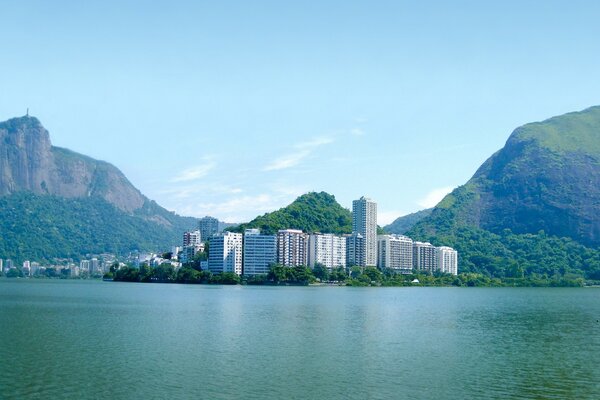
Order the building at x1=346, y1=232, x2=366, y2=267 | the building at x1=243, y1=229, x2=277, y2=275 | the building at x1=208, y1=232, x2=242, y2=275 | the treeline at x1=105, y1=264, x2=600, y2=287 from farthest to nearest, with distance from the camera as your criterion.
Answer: the building at x1=346, y1=232, x2=366, y2=267
the building at x1=243, y1=229, x2=277, y2=275
the building at x1=208, y1=232, x2=242, y2=275
the treeline at x1=105, y1=264, x2=600, y2=287

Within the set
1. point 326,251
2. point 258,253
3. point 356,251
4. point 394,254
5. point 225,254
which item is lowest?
point 225,254

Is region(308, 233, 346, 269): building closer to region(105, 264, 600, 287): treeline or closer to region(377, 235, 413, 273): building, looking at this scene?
region(105, 264, 600, 287): treeline

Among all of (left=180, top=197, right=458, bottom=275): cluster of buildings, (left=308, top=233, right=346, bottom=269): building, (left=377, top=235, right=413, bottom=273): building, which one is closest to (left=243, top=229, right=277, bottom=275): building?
(left=180, top=197, right=458, bottom=275): cluster of buildings

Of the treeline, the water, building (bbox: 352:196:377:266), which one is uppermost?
building (bbox: 352:196:377:266)

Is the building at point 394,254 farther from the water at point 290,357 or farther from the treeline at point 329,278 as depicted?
the water at point 290,357

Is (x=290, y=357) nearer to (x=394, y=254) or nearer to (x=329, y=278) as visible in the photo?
(x=329, y=278)

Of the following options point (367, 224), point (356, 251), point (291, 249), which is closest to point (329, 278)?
point (291, 249)

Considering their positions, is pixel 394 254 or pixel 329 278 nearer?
pixel 329 278
